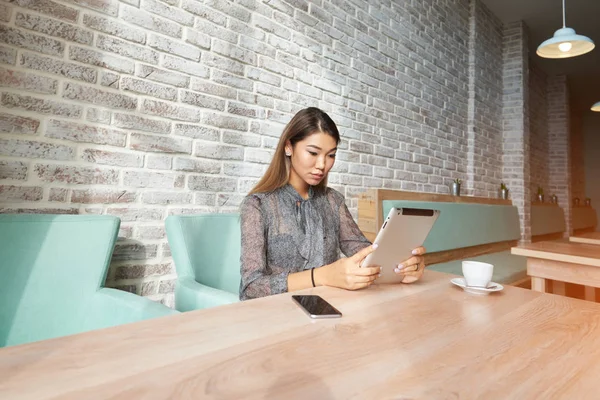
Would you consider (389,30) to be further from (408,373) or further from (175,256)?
(408,373)

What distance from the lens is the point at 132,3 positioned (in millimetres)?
1641

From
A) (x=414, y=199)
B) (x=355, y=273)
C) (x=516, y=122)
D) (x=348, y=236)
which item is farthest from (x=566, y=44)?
(x=355, y=273)

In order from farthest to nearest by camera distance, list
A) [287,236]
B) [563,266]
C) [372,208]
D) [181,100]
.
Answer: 1. [372,208]
2. [563,266]
3. [181,100]
4. [287,236]

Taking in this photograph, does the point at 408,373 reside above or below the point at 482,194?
below

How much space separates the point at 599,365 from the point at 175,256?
4.78 feet

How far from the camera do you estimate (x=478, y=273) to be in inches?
39.8

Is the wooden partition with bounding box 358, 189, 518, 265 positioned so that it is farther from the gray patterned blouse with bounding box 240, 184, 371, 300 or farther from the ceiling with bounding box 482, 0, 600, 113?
the ceiling with bounding box 482, 0, 600, 113

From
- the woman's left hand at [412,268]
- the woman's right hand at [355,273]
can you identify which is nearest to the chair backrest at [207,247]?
the woman's right hand at [355,273]

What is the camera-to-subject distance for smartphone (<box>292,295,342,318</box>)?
76cm

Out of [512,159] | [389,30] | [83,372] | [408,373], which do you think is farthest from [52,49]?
[512,159]

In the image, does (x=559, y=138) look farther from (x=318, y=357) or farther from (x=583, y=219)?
(x=318, y=357)

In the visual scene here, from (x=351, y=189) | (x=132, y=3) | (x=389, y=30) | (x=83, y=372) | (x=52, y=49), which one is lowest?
(x=83, y=372)

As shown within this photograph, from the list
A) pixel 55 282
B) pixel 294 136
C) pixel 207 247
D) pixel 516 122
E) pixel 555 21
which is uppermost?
pixel 555 21

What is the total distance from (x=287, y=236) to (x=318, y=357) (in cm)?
87
